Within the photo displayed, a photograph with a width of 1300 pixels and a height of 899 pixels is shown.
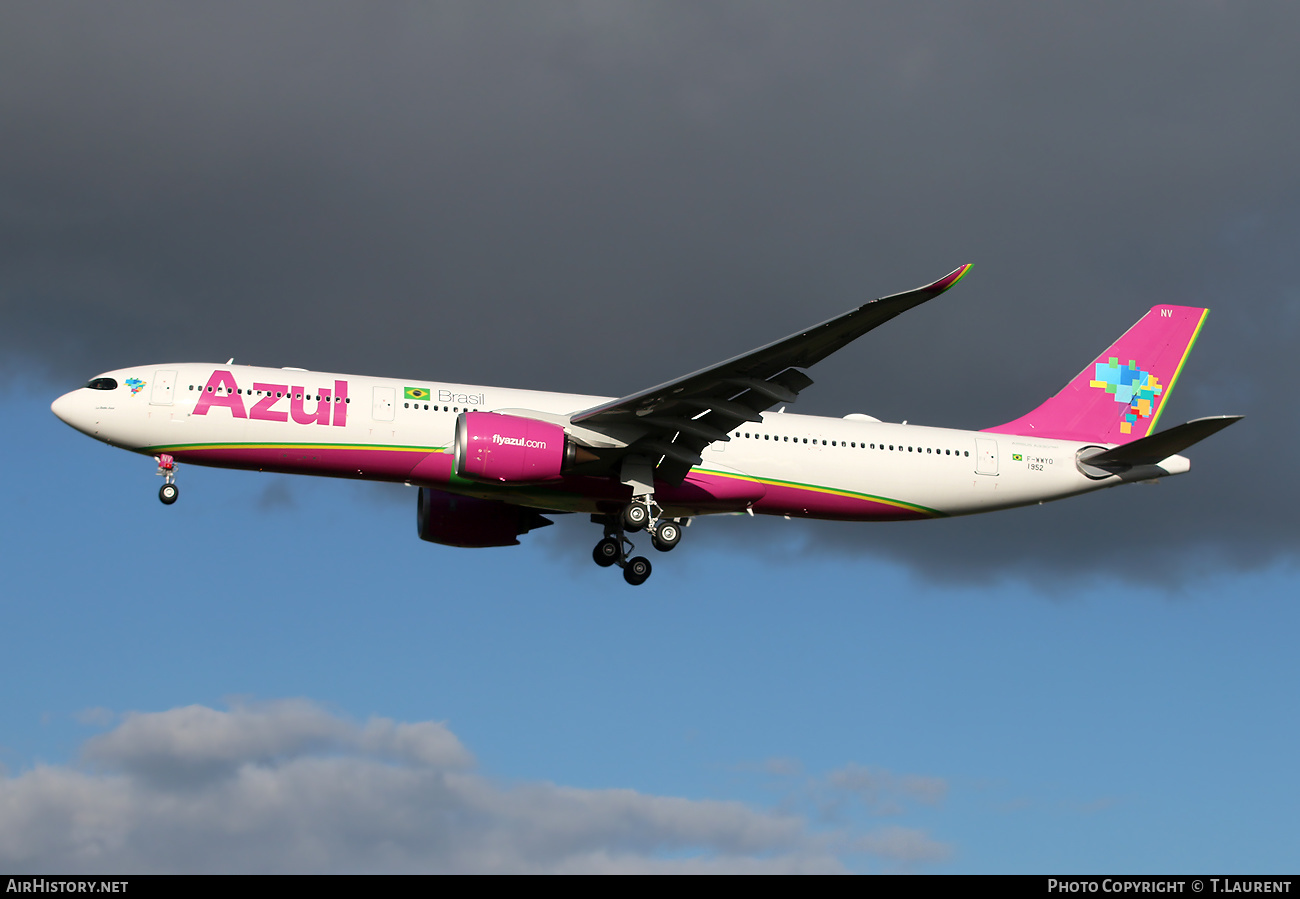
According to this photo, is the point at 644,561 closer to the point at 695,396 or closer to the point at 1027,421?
the point at 695,396

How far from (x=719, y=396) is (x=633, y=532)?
522 centimetres

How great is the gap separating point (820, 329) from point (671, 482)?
8163mm

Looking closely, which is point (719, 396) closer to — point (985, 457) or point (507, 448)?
point (507, 448)

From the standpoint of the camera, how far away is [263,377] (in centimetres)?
3334

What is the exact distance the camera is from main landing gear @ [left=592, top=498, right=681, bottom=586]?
115 ft

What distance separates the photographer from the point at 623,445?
33.8 metres

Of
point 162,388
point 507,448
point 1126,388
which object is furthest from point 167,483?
point 1126,388

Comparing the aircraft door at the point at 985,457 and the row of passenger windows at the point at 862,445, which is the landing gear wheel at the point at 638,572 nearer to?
the row of passenger windows at the point at 862,445

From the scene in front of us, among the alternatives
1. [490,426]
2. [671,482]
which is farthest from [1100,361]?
[490,426]

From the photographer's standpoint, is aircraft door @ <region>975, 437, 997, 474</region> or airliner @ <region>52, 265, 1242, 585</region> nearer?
airliner @ <region>52, 265, 1242, 585</region>

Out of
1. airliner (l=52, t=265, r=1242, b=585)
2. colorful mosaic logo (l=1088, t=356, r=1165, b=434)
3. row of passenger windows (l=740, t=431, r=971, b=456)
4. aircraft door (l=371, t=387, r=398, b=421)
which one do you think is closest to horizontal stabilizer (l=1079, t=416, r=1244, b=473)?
airliner (l=52, t=265, r=1242, b=585)

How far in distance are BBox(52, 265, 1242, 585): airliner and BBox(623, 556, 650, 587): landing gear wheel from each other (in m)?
0.05

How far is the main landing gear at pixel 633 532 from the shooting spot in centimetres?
3494

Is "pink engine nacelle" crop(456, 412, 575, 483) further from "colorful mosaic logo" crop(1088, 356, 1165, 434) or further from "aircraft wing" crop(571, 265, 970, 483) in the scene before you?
"colorful mosaic logo" crop(1088, 356, 1165, 434)
